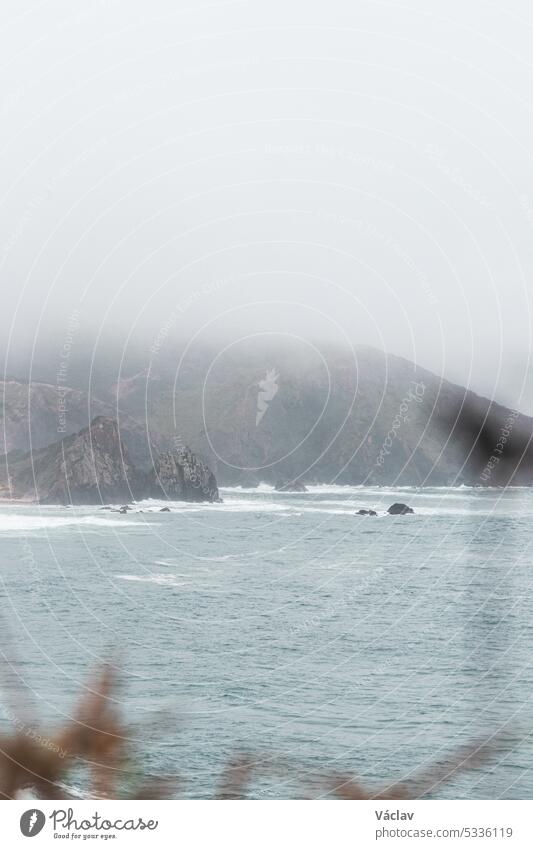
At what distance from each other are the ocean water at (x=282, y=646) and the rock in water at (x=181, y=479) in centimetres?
1616

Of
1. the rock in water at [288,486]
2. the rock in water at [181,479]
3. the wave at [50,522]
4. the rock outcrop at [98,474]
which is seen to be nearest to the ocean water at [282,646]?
the wave at [50,522]

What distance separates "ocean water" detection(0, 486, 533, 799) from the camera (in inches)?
919

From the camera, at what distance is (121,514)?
106m

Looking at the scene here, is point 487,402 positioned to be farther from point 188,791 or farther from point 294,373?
point 294,373

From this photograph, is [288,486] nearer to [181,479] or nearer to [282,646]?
[181,479]

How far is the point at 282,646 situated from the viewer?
39438mm

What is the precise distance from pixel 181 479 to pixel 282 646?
70665 millimetres

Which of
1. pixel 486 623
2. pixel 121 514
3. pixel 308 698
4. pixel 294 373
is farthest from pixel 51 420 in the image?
pixel 308 698

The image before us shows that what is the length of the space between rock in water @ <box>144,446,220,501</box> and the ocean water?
16157 mm

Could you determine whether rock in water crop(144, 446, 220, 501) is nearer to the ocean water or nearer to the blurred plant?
the ocean water

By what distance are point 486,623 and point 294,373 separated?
24423mm

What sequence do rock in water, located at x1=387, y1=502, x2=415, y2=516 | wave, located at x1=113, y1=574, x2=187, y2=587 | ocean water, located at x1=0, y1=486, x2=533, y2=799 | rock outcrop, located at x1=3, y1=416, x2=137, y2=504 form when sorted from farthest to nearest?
rock in water, located at x1=387, y1=502, x2=415, y2=516, rock outcrop, located at x1=3, y1=416, x2=137, y2=504, wave, located at x1=113, y1=574, x2=187, y2=587, ocean water, located at x1=0, y1=486, x2=533, y2=799

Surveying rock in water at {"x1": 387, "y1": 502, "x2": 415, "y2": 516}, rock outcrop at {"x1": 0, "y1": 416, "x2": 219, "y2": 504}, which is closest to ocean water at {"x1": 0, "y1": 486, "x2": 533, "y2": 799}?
rock outcrop at {"x1": 0, "y1": 416, "x2": 219, "y2": 504}

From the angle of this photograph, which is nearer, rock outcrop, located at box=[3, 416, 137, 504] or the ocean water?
the ocean water
